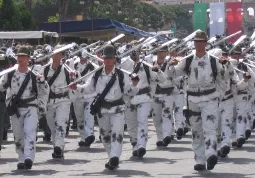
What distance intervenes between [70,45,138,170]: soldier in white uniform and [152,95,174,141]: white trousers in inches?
139

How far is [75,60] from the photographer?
1881 centimetres

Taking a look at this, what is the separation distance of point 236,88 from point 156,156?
6.42 feet

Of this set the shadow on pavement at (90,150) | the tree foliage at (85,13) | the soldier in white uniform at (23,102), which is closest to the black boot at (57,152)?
the soldier in white uniform at (23,102)

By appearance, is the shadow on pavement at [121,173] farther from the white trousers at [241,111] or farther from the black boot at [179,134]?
the black boot at [179,134]

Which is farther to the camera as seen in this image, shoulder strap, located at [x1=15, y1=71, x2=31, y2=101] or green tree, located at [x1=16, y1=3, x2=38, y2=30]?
green tree, located at [x1=16, y1=3, x2=38, y2=30]

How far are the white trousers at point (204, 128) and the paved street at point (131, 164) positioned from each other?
327mm

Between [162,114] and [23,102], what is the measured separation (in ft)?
13.8

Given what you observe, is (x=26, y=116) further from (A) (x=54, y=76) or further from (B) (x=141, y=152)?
(B) (x=141, y=152)

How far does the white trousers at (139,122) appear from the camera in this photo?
48.6 ft

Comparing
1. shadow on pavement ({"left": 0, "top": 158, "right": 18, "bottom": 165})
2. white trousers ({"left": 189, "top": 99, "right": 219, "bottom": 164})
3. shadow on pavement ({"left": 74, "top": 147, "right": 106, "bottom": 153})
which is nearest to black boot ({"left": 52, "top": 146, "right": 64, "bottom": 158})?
shadow on pavement ({"left": 0, "top": 158, "right": 18, "bottom": 165})

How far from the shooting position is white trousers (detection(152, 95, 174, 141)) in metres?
16.6

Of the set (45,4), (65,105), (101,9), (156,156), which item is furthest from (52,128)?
(45,4)

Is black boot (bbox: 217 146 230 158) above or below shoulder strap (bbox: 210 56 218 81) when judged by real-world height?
below

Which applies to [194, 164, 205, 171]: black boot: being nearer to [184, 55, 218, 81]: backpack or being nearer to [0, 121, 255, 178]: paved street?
[0, 121, 255, 178]: paved street
